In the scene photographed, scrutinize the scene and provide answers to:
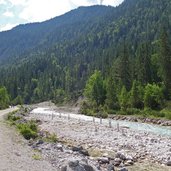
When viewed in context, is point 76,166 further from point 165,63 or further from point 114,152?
point 165,63

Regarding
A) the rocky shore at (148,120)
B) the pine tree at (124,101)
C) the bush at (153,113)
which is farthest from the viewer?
the pine tree at (124,101)

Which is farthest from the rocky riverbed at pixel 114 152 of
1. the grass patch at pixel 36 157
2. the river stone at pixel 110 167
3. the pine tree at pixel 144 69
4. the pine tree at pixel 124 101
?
the pine tree at pixel 144 69

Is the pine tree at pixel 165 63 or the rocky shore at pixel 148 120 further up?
the pine tree at pixel 165 63

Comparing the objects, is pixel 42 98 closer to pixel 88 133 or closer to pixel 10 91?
pixel 10 91

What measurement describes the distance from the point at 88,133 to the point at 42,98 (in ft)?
498

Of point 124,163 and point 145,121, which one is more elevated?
point 124,163

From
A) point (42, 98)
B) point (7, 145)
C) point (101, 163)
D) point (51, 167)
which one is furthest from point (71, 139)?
point (42, 98)

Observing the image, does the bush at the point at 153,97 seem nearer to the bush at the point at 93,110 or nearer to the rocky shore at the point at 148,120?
the rocky shore at the point at 148,120

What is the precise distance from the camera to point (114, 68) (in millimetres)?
110938

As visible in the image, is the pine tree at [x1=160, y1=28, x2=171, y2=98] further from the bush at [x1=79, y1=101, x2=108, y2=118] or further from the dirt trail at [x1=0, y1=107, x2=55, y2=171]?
the dirt trail at [x1=0, y1=107, x2=55, y2=171]

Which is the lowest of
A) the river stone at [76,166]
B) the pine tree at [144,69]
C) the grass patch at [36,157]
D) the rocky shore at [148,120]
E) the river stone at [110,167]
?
the rocky shore at [148,120]

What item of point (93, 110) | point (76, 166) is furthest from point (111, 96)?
point (76, 166)

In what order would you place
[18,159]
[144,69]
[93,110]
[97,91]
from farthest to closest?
[97,91]
[93,110]
[144,69]
[18,159]

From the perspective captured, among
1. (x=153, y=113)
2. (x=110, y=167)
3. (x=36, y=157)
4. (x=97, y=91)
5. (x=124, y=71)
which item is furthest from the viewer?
(x=97, y=91)
